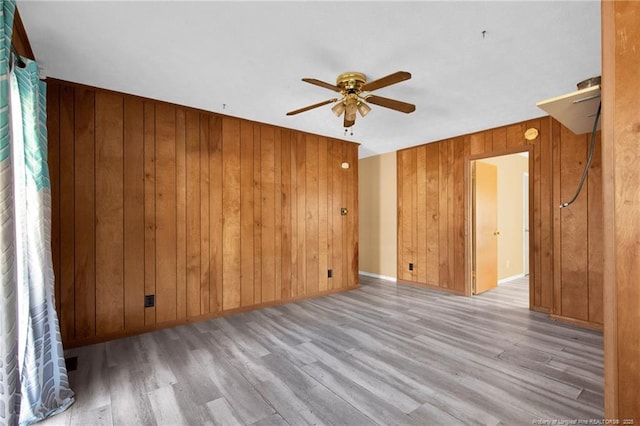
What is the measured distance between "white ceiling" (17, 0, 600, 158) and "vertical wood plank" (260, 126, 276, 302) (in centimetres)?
82

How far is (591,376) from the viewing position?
6.83 ft

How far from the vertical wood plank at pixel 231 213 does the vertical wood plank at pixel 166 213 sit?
0.54m

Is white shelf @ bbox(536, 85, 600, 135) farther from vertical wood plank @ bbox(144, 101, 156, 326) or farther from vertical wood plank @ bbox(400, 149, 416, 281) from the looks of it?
vertical wood plank @ bbox(144, 101, 156, 326)

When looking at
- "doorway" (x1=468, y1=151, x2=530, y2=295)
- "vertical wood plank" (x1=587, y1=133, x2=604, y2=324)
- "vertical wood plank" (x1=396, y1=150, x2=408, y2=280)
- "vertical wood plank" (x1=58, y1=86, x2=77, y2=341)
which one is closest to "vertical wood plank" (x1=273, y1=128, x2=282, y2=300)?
"vertical wood plank" (x1=58, y1=86, x2=77, y2=341)

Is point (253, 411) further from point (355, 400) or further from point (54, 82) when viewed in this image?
point (54, 82)

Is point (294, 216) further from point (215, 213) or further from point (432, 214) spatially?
point (432, 214)

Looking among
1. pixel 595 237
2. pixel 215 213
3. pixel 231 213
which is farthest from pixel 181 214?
pixel 595 237

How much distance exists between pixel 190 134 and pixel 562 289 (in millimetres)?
4542

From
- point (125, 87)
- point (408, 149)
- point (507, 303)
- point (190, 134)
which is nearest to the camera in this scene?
point (125, 87)

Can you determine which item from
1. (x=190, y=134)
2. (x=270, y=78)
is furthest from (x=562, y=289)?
(x=190, y=134)

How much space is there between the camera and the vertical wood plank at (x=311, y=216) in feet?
13.8

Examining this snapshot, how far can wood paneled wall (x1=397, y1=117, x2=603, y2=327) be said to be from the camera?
10.2 ft

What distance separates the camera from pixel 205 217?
131 inches

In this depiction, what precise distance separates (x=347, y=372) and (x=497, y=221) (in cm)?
403
